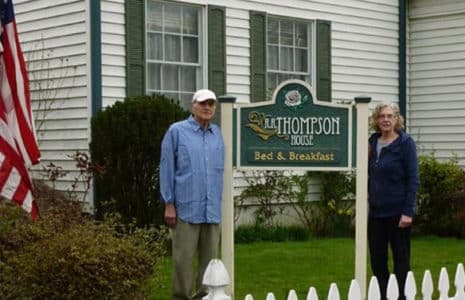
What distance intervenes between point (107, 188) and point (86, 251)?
181 inches

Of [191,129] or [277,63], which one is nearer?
[191,129]

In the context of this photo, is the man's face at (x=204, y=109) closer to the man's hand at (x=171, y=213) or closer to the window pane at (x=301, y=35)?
the man's hand at (x=171, y=213)

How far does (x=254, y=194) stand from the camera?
1273 cm

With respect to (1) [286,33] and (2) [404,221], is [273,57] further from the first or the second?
(2) [404,221]

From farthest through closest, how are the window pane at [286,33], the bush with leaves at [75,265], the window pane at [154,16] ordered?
the window pane at [286,33] < the window pane at [154,16] < the bush with leaves at [75,265]

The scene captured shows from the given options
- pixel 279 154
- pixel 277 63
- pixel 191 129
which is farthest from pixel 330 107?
pixel 277 63

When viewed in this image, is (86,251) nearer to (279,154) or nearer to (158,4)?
(279,154)

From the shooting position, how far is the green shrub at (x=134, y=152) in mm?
10453

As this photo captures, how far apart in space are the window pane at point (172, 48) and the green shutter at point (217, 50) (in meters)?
0.43

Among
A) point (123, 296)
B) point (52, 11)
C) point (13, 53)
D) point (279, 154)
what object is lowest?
point (123, 296)

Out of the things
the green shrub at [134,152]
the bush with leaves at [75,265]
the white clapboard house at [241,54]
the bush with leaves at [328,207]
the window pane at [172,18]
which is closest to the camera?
the bush with leaves at [75,265]

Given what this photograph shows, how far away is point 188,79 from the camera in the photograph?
12195mm

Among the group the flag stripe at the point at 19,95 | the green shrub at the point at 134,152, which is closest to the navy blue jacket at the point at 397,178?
the flag stripe at the point at 19,95

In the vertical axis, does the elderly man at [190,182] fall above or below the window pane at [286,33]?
below
